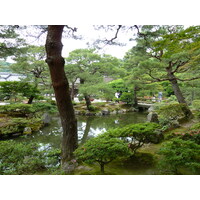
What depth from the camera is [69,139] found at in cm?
192

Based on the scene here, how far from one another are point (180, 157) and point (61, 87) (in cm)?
143

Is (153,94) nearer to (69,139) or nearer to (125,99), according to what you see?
(125,99)

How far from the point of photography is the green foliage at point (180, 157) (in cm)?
128

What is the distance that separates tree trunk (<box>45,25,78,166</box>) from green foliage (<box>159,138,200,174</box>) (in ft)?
3.70

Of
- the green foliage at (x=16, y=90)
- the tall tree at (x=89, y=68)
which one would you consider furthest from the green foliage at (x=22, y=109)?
the tall tree at (x=89, y=68)

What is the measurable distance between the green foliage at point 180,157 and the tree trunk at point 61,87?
1.13 meters

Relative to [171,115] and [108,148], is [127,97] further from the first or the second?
[108,148]

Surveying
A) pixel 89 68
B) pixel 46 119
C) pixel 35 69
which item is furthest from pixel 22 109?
pixel 89 68

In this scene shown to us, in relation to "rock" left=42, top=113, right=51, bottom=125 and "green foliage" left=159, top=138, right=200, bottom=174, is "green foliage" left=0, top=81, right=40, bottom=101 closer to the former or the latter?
"rock" left=42, top=113, right=51, bottom=125

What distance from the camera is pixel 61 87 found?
174cm

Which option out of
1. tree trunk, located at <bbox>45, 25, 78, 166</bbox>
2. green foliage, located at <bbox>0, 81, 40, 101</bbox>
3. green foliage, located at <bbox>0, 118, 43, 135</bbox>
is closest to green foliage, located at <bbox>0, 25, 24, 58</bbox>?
green foliage, located at <bbox>0, 81, 40, 101</bbox>

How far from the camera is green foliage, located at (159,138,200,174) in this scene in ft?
4.20

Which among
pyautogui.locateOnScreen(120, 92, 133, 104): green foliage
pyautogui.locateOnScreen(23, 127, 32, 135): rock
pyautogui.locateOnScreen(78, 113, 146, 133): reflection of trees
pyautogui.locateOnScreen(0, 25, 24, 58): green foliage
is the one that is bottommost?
pyautogui.locateOnScreen(23, 127, 32, 135): rock
